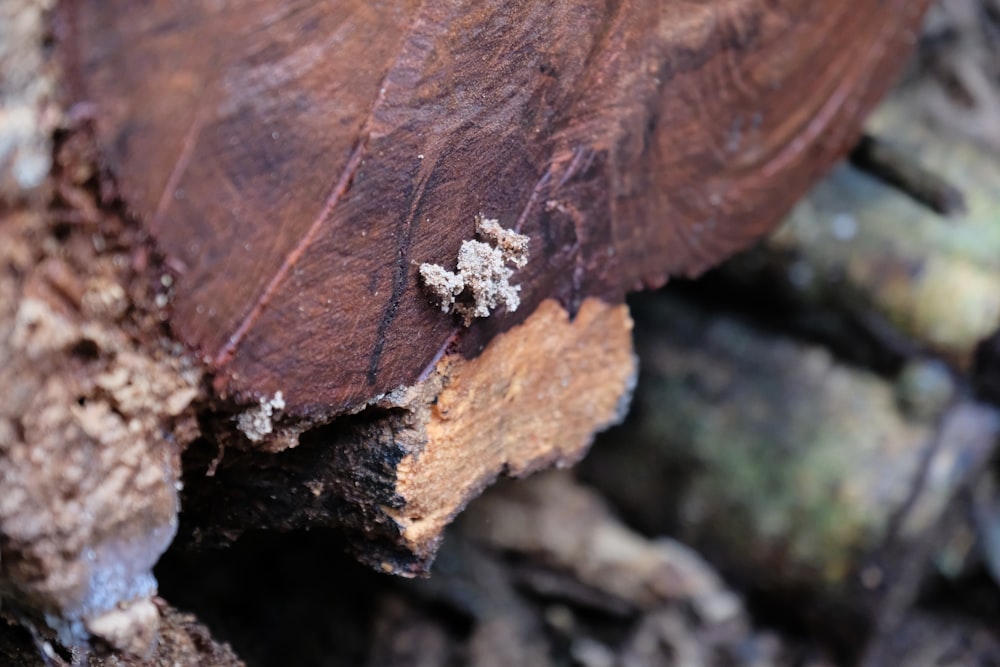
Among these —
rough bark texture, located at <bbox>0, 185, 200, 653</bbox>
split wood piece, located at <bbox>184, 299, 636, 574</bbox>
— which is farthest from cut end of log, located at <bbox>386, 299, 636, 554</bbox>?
rough bark texture, located at <bbox>0, 185, 200, 653</bbox>

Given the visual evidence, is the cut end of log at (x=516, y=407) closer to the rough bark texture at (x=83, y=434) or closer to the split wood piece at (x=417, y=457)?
the split wood piece at (x=417, y=457)

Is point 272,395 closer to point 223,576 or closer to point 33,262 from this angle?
point 33,262

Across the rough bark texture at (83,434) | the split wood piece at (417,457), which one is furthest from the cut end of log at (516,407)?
the rough bark texture at (83,434)

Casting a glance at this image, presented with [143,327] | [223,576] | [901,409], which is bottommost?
[223,576]

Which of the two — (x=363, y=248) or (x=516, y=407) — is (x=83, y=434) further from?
(x=516, y=407)

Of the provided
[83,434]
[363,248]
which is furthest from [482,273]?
[83,434]

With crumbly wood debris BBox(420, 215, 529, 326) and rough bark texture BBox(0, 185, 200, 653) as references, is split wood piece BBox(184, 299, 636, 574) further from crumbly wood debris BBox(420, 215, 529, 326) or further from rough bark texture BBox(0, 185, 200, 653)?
rough bark texture BBox(0, 185, 200, 653)

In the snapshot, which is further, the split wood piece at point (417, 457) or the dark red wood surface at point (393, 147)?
the split wood piece at point (417, 457)

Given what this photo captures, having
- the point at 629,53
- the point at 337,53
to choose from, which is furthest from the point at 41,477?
the point at 629,53
